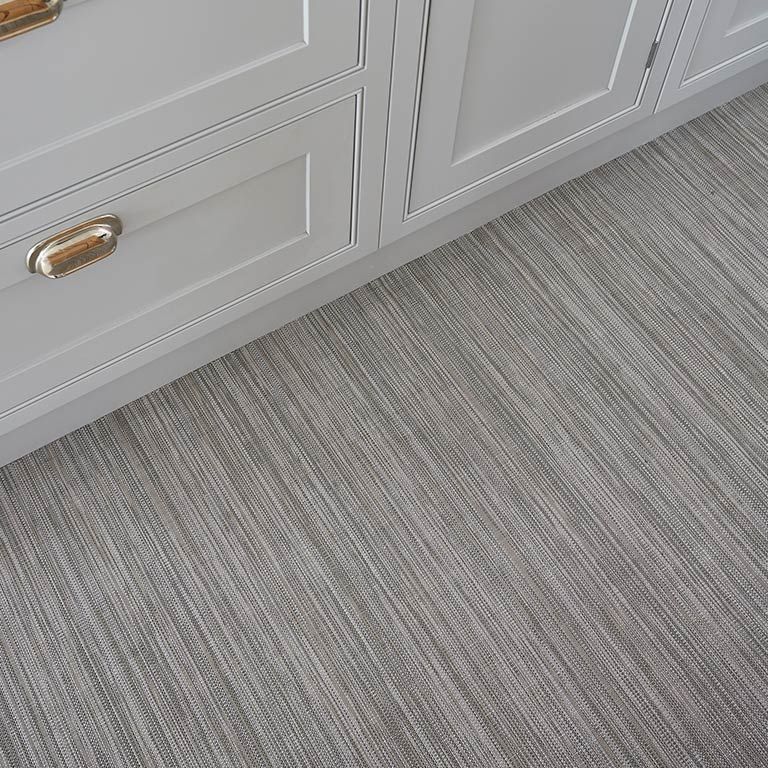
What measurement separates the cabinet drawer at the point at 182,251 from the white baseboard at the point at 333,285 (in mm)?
67

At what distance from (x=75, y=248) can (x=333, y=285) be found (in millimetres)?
514

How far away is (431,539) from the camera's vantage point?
1285 millimetres

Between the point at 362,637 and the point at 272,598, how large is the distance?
0.12 m

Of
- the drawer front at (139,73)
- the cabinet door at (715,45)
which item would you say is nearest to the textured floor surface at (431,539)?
the cabinet door at (715,45)

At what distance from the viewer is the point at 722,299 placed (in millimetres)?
1555

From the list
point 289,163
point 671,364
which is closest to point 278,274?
point 289,163

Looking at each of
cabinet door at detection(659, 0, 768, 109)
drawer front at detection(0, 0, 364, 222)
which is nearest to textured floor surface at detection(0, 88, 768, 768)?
cabinet door at detection(659, 0, 768, 109)

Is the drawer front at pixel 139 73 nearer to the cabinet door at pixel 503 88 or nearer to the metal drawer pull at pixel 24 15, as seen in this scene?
the metal drawer pull at pixel 24 15

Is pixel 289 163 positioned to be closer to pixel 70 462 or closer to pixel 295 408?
pixel 295 408

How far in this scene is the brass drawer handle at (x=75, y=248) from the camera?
101 centimetres

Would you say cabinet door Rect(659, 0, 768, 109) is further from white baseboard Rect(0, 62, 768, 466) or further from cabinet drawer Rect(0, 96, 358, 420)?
cabinet drawer Rect(0, 96, 358, 420)

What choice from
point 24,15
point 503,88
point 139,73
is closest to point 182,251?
point 139,73

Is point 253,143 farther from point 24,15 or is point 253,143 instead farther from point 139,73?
point 24,15

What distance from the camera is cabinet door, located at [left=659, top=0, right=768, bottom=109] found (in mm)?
1503
